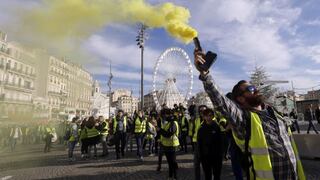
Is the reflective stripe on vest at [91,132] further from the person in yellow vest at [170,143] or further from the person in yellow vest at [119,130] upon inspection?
the person in yellow vest at [170,143]

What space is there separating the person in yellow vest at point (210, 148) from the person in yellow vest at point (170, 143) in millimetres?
1856

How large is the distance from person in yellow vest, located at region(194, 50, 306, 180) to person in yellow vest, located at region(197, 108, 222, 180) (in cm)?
337

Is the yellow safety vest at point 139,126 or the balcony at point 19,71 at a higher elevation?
the balcony at point 19,71

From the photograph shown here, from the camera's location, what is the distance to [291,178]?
267cm

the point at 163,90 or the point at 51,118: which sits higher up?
the point at 163,90

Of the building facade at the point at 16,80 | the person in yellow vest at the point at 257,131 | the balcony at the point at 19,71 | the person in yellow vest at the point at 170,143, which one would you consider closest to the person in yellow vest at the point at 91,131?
the building facade at the point at 16,80

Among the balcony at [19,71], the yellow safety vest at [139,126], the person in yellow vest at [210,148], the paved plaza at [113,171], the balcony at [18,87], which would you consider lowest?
the paved plaza at [113,171]

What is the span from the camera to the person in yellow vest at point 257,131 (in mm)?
2564

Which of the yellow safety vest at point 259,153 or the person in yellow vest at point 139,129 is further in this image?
the person in yellow vest at point 139,129

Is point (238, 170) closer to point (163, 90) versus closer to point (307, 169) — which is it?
point (307, 169)

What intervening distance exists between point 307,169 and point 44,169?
9.24 m

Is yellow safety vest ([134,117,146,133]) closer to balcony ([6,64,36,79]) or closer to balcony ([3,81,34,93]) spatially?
balcony ([6,64,36,79])

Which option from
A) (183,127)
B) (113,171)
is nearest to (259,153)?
(113,171)

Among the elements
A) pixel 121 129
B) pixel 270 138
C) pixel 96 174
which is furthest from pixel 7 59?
pixel 270 138
